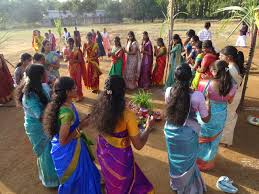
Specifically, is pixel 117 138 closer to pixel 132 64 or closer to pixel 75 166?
pixel 75 166

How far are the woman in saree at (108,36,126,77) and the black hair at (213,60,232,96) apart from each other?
161 inches

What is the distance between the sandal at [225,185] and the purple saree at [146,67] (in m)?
4.52

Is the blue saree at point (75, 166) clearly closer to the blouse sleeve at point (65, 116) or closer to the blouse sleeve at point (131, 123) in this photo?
the blouse sleeve at point (65, 116)

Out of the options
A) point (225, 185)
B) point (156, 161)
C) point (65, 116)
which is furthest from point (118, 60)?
point (65, 116)

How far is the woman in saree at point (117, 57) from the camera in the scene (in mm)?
7465

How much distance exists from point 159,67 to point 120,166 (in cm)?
546

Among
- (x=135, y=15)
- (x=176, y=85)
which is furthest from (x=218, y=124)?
(x=135, y=15)

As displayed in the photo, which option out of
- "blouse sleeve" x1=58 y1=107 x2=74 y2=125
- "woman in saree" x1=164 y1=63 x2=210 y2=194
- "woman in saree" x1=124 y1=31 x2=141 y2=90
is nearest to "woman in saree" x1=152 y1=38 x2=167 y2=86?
"woman in saree" x1=124 y1=31 x2=141 y2=90

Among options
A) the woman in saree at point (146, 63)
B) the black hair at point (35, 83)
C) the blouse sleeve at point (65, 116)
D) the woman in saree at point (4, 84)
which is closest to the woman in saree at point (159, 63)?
the woman in saree at point (146, 63)

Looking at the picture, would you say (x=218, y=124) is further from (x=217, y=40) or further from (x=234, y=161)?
(x=217, y=40)

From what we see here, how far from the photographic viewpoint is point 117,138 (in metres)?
2.71

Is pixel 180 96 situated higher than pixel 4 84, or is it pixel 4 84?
pixel 180 96

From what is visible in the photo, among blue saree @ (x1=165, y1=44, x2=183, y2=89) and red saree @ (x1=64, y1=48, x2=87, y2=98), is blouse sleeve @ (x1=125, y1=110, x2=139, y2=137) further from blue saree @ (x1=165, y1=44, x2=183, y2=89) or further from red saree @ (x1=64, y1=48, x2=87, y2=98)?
red saree @ (x1=64, y1=48, x2=87, y2=98)

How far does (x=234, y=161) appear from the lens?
14.4ft
